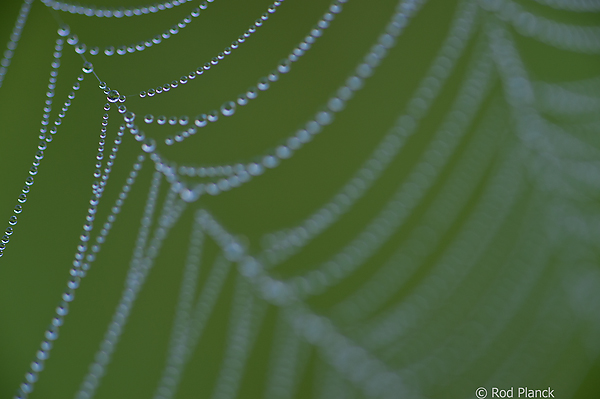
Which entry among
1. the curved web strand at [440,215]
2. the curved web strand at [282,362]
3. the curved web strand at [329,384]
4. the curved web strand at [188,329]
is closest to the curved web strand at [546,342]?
the curved web strand at [440,215]

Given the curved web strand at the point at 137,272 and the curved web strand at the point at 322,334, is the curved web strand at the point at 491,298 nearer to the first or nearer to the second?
the curved web strand at the point at 322,334

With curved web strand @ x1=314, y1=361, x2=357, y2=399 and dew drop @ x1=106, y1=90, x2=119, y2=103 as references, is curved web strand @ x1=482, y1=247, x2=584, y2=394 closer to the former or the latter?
curved web strand @ x1=314, y1=361, x2=357, y2=399

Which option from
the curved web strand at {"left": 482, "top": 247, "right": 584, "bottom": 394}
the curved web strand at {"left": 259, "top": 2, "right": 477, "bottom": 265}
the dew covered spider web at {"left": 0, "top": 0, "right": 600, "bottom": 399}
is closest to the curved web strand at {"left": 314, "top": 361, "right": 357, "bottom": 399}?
the dew covered spider web at {"left": 0, "top": 0, "right": 600, "bottom": 399}

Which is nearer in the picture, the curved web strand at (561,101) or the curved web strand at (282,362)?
the curved web strand at (282,362)

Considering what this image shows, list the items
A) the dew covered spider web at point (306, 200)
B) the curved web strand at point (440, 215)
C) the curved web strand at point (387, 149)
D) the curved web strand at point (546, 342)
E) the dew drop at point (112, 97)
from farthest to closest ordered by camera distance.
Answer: the curved web strand at point (546, 342), the curved web strand at point (440, 215), the curved web strand at point (387, 149), the dew covered spider web at point (306, 200), the dew drop at point (112, 97)

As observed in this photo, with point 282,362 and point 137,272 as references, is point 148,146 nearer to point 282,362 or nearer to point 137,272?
point 137,272

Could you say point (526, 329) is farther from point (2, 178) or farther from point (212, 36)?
point (2, 178)

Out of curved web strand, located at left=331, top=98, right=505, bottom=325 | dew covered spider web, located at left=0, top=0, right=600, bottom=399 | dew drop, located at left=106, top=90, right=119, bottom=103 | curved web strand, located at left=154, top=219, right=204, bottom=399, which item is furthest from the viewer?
curved web strand, located at left=331, top=98, right=505, bottom=325
